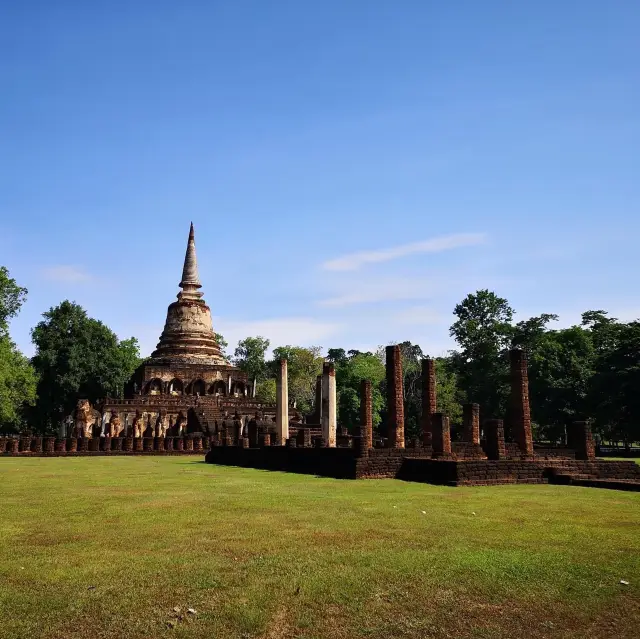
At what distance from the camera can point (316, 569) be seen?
5922 mm

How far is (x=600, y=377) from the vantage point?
37125 millimetres

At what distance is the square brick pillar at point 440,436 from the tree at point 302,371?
1869 inches

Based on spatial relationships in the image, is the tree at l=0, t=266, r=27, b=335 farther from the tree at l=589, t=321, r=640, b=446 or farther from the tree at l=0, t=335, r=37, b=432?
the tree at l=589, t=321, r=640, b=446

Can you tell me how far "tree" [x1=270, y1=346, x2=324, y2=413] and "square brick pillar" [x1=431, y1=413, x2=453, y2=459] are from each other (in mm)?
47467

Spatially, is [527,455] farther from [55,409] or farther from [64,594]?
[55,409]

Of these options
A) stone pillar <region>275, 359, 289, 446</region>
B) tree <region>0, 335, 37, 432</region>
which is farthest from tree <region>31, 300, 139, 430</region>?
stone pillar <region>275, 359, 289, 446</region>

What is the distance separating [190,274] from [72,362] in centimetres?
1363

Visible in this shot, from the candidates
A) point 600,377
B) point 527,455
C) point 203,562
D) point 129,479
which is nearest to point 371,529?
point 203,562

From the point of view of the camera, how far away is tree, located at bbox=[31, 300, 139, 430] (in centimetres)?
5175

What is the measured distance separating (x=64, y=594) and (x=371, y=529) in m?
3.86

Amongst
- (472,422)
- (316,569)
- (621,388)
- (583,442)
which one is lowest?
(316,569)

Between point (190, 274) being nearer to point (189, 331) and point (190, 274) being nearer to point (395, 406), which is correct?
point (189, 331)

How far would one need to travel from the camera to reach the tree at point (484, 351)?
171 feet

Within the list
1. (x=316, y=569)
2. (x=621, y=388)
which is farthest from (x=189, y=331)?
(x=316, y=569)
